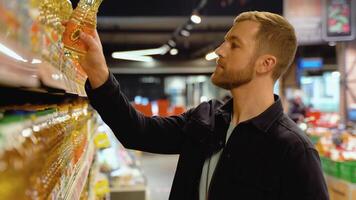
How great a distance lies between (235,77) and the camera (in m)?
1.73

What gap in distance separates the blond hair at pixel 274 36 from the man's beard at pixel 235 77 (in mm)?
79

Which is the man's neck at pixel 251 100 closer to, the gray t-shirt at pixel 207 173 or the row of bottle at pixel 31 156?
the gray t-shirt at pixel 207 173

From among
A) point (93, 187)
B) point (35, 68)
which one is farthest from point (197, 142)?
point (93, 187)

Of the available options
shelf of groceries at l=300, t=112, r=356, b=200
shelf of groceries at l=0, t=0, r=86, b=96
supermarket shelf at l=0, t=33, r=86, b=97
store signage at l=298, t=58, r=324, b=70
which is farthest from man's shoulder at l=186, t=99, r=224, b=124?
store signage at l=298, t=58, r=324, b=70

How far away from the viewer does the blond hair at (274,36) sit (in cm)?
174

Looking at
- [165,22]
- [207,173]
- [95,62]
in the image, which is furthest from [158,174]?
[95,62]

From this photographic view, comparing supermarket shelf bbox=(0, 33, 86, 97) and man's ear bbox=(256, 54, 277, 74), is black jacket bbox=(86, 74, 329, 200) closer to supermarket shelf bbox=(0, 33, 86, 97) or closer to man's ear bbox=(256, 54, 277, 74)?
man's ear bbox=(256, 54, 277, 74)

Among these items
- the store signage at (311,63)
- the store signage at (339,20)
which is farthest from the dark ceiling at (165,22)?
the store signage at (311,63)

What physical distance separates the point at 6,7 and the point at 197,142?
1268 millimetres

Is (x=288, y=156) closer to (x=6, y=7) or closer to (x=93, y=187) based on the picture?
(x=6, y=7)

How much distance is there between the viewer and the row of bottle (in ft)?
2.46

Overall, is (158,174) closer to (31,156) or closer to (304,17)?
(304,17)

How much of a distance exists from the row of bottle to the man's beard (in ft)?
1.97

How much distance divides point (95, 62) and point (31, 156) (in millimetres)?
697
